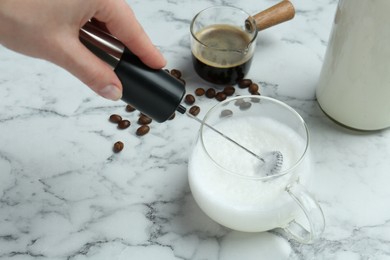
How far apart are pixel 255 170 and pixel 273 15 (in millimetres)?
448

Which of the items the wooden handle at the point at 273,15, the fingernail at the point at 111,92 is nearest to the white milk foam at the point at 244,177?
the fingernail at the point at 111,92

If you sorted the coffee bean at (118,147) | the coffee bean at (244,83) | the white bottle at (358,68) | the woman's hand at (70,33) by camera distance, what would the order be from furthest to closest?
1. the coffee bean at (244,83)
2. the coffee bean at (118,147)
3. the white bottle at (358,68)
4. the woman's hand at (70,33)

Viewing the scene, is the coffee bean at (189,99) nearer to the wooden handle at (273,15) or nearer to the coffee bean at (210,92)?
the coffee bean at (210,92)

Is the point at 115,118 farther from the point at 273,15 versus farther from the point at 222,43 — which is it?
the point at 273,15

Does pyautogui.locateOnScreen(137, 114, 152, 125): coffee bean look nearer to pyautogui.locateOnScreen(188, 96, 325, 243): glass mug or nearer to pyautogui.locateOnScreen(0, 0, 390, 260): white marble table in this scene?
pyautogui.locateOnScreen(0, 0, 390, 260): white marble table

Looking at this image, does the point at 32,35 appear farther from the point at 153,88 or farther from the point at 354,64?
the point at 354,64

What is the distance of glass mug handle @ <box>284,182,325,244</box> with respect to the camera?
2.74 ft

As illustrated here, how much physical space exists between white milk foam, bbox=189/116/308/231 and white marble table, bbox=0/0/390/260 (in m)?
0.08

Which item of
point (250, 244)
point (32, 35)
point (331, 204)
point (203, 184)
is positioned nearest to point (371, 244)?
point (331, 204)

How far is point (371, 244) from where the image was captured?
942mm

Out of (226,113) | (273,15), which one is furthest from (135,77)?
(273,15)

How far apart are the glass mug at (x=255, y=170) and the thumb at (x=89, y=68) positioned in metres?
0.16

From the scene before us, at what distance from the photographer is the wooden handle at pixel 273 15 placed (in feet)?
3.98

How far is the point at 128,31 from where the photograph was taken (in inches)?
32.8
